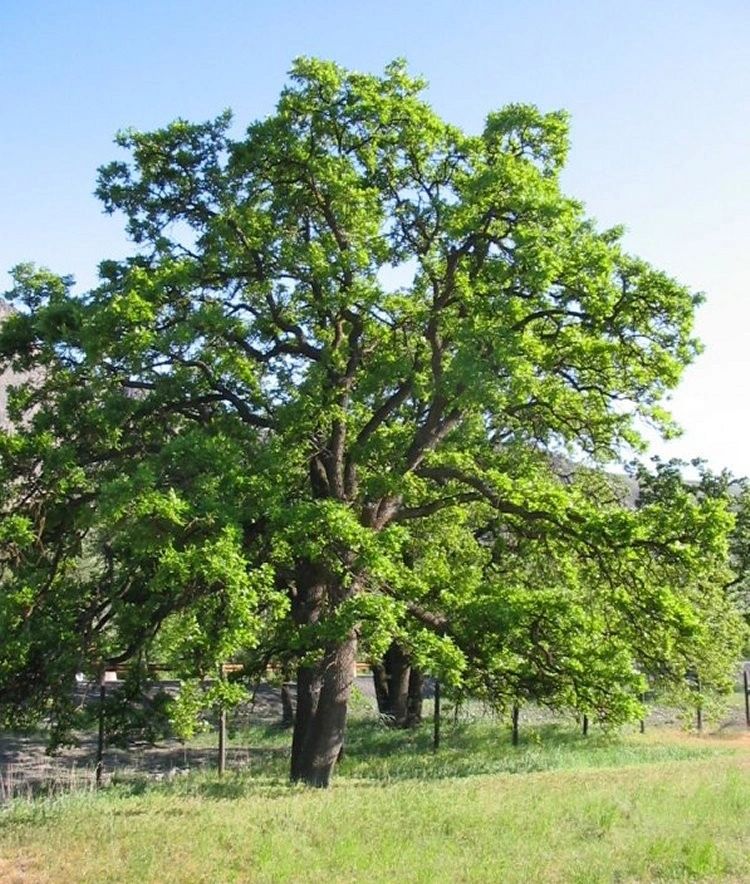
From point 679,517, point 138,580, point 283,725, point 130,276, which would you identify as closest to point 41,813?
point 138,580

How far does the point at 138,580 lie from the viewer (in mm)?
17016

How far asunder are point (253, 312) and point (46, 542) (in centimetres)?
598

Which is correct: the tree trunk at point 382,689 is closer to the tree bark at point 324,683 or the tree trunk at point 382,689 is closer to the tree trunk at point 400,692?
the tree trunk at point 400,692

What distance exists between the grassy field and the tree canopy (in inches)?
94.7

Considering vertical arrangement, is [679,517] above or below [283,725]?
above

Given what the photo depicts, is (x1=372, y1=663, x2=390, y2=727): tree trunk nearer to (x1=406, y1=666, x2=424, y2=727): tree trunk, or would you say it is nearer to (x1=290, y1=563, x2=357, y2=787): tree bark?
(x1=406, y1=666, x2=424, y2=727): tree trunk

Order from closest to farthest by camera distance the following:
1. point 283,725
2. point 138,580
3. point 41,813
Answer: point 41,813 → point 138,580 → point 283,725

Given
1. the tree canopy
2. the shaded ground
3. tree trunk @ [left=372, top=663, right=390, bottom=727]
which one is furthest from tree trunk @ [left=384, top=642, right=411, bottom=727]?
Result: the tree canopy

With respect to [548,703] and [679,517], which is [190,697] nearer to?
[548,703]

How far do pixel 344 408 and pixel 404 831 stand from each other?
29.4 feet

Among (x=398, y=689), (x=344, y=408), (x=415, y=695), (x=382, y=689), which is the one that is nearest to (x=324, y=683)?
(x=344, y=408)

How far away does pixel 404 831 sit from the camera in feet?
39.0

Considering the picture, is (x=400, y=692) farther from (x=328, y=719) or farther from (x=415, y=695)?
(x=328, y=719)

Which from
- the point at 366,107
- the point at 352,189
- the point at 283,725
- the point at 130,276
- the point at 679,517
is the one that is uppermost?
the point at 366,107
